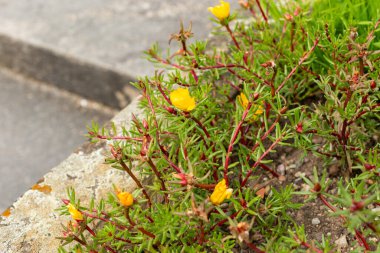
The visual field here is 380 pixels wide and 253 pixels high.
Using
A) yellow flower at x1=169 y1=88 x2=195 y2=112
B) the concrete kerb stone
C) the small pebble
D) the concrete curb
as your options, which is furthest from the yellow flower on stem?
the concrete curb

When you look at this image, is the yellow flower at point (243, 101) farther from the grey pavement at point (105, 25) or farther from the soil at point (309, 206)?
the grey pavement at point (105, 25)

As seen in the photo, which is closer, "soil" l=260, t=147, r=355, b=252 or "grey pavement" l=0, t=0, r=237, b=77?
"soil" l=260, t=147, r=355, b=252

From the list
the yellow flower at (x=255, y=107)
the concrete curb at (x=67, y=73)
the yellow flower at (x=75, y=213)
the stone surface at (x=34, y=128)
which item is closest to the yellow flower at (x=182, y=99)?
the yellow flower at (x=255, y=107)

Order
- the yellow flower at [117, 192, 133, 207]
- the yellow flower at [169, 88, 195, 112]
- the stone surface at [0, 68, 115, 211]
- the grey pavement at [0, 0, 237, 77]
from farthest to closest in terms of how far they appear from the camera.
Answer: the grey pavement at [0, 0, 237, 77], the stone surface at [0, 68, 115, 211], the yellow flower at [169, 88, 195, 112], the yellow flower at [117, 192, 133, 207]

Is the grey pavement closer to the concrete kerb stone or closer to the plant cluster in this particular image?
the concrete kerb stone

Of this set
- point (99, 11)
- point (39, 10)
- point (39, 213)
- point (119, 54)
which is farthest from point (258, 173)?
point (39, 10)

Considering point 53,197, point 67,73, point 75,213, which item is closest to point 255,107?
point 75,213

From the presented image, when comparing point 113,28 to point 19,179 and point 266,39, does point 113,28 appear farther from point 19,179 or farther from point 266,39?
point 266,39
